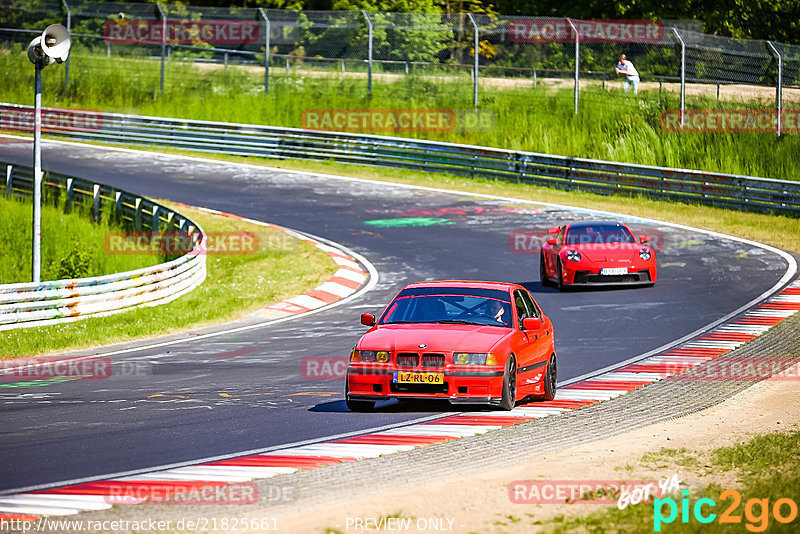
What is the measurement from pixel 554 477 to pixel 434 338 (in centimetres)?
319

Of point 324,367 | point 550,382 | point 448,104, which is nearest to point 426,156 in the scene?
point 448,104

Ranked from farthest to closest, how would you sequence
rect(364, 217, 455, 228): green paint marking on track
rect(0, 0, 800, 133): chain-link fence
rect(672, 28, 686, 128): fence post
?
rect(0, 0, 800, 133): chain-link fence
rect(672, 28, 686, 128): fence post
rect(364, 217, 455, 228): green paint marking on track

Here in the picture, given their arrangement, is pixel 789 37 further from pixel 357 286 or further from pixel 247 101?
pixel 357 286

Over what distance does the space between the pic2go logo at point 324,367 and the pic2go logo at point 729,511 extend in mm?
7087

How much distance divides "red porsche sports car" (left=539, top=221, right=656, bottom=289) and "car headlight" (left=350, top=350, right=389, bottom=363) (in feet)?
33.1

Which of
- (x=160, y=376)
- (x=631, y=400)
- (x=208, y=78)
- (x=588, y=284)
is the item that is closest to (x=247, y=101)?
(x=208, y=78)

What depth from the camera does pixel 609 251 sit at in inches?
832

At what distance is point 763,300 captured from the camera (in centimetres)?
2019

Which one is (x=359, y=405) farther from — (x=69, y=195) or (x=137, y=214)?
(x=69, y=195)

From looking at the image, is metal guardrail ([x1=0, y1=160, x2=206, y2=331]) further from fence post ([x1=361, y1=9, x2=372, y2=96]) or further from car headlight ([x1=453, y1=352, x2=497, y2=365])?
fence post ([x1=361, y1=9, x2=372, y2=96])

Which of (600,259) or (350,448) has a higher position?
(350,448)

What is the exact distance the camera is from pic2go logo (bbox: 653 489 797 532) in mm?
7371

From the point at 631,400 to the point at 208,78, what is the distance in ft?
116

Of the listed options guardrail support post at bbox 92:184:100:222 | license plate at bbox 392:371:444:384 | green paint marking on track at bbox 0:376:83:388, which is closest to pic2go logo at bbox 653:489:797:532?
license plate at bbox 392:371:444:384
